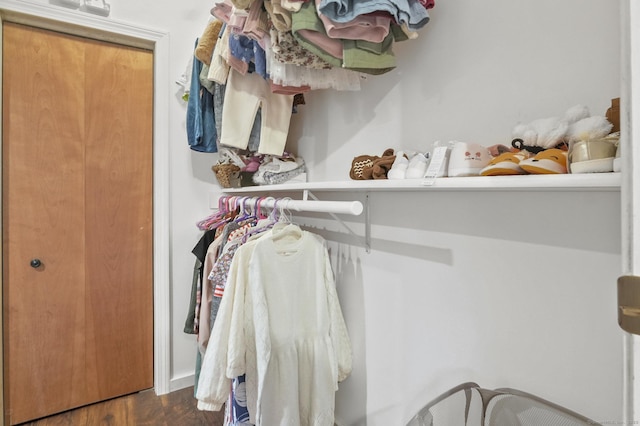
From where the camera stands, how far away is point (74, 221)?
1.83m

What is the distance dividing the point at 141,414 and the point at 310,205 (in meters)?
1.61

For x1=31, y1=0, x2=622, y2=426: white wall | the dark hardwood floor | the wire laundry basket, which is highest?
x1=31, y1=0, x2=622, y2=426: white wall

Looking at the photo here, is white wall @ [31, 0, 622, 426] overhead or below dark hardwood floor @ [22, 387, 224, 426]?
overhead

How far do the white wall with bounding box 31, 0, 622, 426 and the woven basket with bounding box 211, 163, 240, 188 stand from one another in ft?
2.33

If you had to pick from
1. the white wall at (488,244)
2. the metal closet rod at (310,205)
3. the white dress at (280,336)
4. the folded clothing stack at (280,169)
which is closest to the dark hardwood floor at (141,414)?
the white dress at (280,336)

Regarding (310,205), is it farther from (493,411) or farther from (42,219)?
(42,219)

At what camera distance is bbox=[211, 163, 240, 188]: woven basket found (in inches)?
76.1

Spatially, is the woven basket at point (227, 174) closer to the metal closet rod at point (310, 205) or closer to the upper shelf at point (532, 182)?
the metal closet rod at point (310, 205)

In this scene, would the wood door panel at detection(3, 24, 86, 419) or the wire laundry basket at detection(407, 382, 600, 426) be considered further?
the wood door panel at detection(3, 24, 86, 419)

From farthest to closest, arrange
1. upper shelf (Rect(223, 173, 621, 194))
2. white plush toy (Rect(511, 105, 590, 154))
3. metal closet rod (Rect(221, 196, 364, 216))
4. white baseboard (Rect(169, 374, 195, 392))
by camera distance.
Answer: white baseboard (Rect(169, 374, 195, 392)), metal closet rod (Rect(221, 196, 364, 216)), white plush toy (Rect(511, 105, 590, 154)), upper shelf (Rect(223, 173, 621, 194))

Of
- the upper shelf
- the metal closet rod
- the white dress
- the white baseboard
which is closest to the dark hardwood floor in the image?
the white baseboard

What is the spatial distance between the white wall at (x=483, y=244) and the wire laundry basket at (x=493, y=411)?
0.06 meters

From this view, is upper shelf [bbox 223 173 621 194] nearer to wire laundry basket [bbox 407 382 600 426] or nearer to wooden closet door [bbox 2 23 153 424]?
wire laundry basket [bbox 407 382 600 426]

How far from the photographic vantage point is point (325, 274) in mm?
1261
